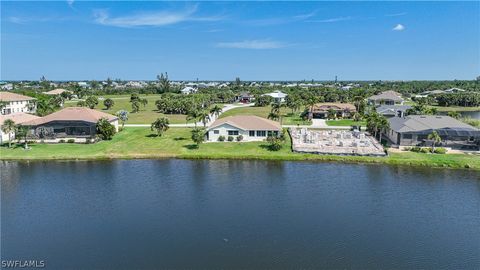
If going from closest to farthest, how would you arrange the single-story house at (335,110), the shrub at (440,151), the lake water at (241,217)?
the lake water at (241,217), the shrub at (440,151), the single-story house at (335,110)

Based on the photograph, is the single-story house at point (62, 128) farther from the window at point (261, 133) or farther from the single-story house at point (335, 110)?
the single-story house at point (335, 110)

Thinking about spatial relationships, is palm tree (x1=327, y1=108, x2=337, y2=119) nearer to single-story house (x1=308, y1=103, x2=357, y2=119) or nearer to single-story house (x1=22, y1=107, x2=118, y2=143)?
single-story house (x1=308, y1=103, x2=357, y2=119)

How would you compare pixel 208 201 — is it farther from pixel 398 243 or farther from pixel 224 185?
pixel 398 243

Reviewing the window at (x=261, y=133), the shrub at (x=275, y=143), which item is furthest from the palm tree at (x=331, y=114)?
the shrub at (x=275, y=143)

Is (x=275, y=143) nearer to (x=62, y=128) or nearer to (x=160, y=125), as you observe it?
(x=160, y=125)

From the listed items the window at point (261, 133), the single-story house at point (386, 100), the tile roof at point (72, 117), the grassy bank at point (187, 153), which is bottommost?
the grassy bank at point (187, 153)

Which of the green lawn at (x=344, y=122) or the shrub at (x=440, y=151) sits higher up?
the green lawn at (x=344, y=122)

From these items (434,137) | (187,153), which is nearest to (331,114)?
(434,137)
